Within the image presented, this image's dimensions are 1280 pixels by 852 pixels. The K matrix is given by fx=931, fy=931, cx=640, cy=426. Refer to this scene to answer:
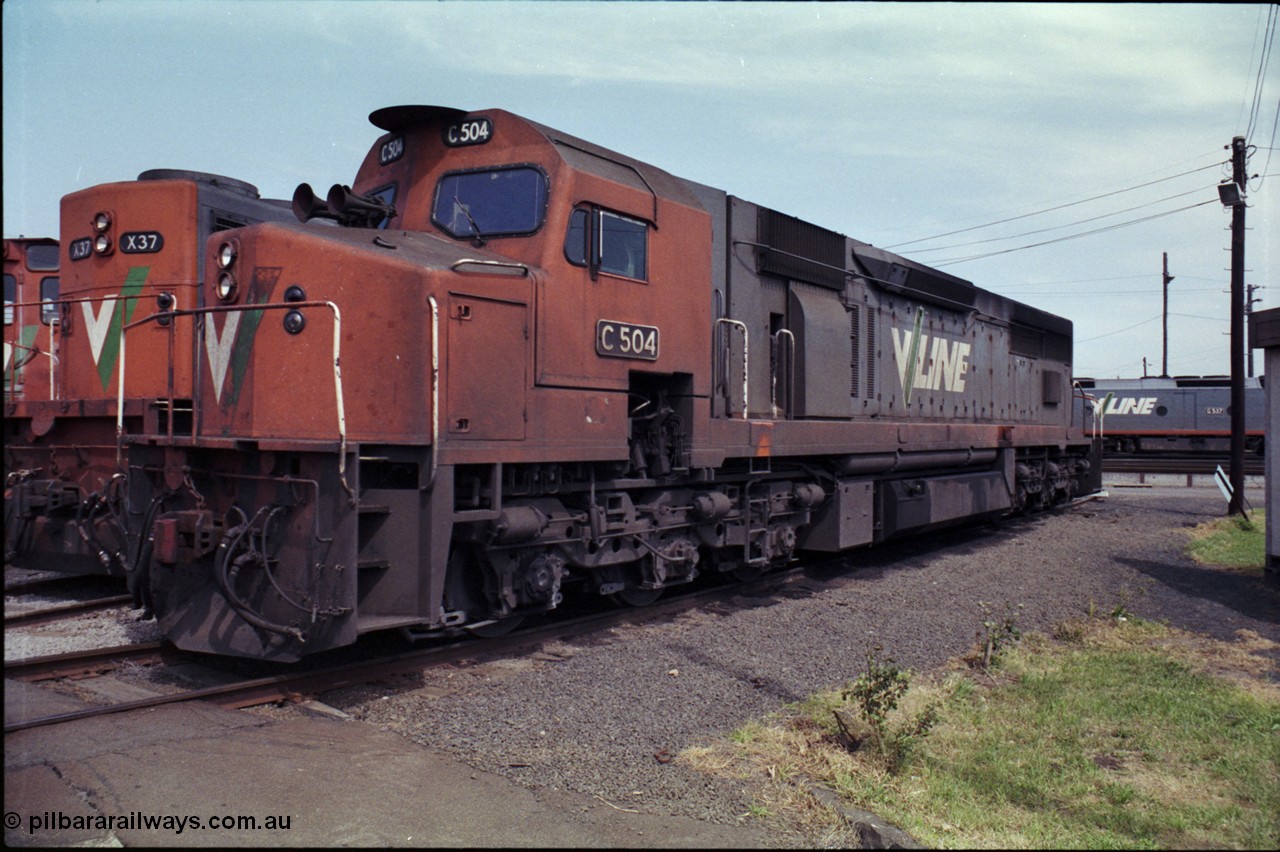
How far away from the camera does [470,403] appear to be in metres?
5.96

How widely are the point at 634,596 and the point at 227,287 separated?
14.0 feet

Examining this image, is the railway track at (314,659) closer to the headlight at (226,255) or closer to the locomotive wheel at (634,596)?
the locomotive wheel at (634,596)

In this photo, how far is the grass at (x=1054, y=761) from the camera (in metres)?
4.05

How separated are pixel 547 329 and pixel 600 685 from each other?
2437 mm

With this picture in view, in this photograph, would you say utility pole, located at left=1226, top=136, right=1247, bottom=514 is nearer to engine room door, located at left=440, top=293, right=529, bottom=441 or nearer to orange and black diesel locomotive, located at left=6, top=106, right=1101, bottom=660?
orange and black diesel locomotive, located at left=6, top=106, right=1101, bottom=660

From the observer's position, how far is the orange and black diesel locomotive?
5.56 m

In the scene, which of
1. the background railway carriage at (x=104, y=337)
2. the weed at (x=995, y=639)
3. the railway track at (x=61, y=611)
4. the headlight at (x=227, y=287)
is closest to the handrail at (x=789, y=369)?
the weed at (x=995, y=639)

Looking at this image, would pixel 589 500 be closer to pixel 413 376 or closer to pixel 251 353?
pixel 413 376

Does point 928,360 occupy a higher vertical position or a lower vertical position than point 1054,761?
higher

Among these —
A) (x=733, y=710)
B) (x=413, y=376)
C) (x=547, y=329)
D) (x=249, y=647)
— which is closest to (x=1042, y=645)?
(x=733, y=710)

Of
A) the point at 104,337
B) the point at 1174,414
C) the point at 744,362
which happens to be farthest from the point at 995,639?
the point at 1174,414

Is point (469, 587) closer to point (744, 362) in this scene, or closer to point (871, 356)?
point (744, 362)

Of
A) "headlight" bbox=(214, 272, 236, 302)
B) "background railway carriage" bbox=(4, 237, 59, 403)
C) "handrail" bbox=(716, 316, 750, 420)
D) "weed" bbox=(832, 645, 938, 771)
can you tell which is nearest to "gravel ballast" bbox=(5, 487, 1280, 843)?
A: "weed" bbox=(832, 645, 938, 771)

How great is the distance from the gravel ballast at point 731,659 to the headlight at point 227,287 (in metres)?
2.67
